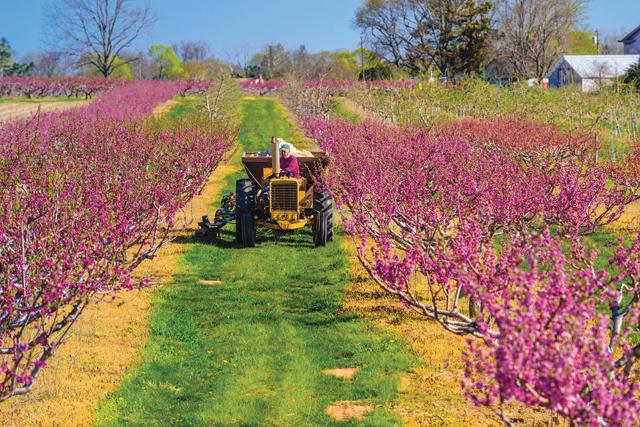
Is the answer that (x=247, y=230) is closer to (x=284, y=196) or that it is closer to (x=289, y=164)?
(x=284, y=196)

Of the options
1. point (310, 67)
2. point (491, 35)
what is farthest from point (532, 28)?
point (310, 67)

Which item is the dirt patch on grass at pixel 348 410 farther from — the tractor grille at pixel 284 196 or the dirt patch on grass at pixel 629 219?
the dirt patch on grass at pixel 629 219

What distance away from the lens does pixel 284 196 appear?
1652 centimetres

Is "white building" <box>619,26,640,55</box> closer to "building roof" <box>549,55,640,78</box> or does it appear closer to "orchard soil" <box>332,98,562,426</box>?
"building roof" <box>549,55,640,78</box>

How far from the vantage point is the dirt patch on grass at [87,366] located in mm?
9211

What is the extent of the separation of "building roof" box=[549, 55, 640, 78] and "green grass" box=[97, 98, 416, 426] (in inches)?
2454

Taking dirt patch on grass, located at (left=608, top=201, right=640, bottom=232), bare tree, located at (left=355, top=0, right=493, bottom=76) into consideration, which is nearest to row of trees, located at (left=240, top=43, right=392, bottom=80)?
bare tree, located at (left=355, top=0, right=493, bottom=76)

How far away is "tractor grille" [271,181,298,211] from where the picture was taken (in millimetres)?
16453

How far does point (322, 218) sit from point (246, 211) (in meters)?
1.57

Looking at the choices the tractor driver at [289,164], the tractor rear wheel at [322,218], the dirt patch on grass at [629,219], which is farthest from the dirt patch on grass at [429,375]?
the dirt patch on grass at [629,219]

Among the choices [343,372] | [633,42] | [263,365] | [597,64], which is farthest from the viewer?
[633,42]

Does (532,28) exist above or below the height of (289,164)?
above

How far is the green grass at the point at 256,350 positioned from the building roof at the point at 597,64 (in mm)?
62343

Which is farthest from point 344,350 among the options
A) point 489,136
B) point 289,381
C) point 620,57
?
point 620,57
